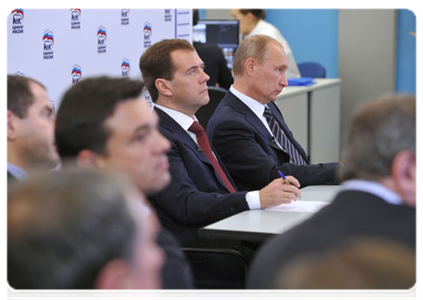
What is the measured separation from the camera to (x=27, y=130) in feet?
6.72

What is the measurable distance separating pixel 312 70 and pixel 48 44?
15.4ft

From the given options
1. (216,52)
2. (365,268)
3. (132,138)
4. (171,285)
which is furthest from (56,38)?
(365,268)

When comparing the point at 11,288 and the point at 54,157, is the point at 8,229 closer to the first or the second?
the point at 11,288

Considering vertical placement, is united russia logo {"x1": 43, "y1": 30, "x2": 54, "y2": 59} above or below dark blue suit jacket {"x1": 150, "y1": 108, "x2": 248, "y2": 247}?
above

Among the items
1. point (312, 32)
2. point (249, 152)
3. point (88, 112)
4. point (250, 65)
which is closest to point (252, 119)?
point (249, 152)

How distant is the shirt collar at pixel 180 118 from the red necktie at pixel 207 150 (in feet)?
0.09

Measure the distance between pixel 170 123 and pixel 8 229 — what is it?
1.96 metres

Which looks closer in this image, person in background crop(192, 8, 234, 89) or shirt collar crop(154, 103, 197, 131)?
shirt collar crop(154, 103, 197, 131)

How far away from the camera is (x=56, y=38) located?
334 centimetres

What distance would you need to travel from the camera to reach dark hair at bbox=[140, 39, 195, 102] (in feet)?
9.75

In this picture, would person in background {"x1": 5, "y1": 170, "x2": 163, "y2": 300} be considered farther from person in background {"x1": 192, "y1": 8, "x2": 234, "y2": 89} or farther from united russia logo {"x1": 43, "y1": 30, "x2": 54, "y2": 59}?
person in background {"x1": 192, "y1": 8, "x2": 234, "y2": 89}

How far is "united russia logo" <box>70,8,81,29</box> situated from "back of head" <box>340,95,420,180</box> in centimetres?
230

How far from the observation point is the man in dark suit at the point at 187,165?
2.59m

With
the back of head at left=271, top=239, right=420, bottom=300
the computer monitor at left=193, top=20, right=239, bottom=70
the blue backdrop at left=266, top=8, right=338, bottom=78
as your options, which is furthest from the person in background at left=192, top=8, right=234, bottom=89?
the back of head at left=271, top=239, right=420, bottom=300
